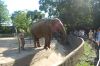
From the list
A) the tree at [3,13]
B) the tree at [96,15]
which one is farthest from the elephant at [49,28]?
the tree at [3,13]

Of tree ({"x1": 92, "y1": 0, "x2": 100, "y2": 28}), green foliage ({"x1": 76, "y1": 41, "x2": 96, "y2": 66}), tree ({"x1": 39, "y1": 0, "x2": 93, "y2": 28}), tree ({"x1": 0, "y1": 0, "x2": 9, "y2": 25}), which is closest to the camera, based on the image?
green foliage ({"x1": 76, "y1": 41, "x2": 96, "y2": 66})

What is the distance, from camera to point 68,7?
214 ft

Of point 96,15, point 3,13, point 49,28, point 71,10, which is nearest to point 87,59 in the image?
point 49,28

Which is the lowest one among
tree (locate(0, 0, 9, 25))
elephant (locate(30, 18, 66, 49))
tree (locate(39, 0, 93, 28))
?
tree (locate(0, 0, 9, 25))

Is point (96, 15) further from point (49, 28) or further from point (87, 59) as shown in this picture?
point (87, 59)

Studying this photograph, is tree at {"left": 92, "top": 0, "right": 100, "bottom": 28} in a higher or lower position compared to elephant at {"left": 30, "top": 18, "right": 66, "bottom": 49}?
lower

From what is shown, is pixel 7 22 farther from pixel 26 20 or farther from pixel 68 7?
pixel 68 7

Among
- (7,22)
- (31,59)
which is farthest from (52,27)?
(7,22)

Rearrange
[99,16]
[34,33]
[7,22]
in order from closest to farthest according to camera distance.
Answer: [34,33] → [99,16] → [7,22]

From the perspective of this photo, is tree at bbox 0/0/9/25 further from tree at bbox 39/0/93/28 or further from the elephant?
the elephant

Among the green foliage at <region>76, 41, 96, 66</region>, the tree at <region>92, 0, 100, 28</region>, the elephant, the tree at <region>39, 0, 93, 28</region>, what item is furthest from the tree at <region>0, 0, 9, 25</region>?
the elephant

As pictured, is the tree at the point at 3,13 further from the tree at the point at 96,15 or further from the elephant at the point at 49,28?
the elephant at the point at 49,28

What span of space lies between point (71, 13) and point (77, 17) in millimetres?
2034

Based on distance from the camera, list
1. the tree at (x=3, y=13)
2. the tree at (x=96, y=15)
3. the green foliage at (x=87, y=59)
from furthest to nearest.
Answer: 1. the tree at (x=3, y=13)
2. the tree at (x=96, y=15)
3. the green foliage at (x=87, y=59)
